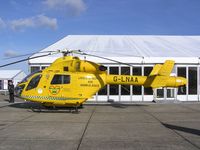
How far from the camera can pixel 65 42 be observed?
1292 inches

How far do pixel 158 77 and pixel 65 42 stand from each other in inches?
607

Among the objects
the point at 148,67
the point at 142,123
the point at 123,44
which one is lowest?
the point at 142,123

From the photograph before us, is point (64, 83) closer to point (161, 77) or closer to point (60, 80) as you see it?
point (60, 80)

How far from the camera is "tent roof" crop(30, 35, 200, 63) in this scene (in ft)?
89.6

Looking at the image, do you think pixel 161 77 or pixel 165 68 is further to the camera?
pixel 161 77

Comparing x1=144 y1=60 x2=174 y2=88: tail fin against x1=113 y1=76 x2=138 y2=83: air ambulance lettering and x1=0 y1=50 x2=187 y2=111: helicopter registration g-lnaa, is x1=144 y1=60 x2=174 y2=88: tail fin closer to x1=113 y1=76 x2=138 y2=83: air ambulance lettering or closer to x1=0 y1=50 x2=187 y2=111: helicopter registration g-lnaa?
x1=113 y1=76 x2=138 y2=83: air ambulance lettering

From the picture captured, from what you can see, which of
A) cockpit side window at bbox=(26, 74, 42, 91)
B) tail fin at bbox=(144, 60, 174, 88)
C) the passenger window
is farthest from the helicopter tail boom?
cockpit side window at bbox=(26, 74, 42, 91)

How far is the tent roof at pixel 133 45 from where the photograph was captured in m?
27.3

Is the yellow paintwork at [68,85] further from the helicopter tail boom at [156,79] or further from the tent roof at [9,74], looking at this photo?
the tent roof at [9,74]

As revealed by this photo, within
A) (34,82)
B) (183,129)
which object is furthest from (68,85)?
(183,129)

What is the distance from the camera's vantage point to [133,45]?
31234 mm

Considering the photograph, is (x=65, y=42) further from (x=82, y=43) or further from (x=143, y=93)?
(x=143, y=93)

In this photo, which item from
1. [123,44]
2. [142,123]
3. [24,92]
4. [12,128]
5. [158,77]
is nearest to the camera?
[12,128]

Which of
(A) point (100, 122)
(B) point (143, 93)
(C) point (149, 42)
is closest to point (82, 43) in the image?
(C) point (149, 42)
